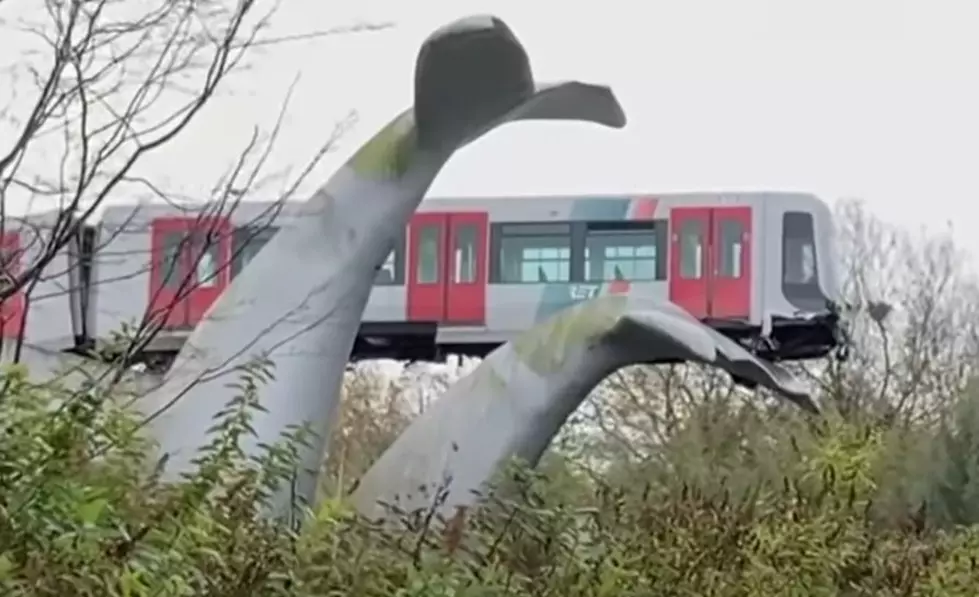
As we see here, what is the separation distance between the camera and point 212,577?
3605 millimetres

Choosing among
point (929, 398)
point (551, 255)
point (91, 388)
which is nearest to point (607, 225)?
point (551, 255)

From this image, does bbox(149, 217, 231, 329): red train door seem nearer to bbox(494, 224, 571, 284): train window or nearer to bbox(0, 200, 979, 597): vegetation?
bbox(0, 200, 979, 597): vegetation

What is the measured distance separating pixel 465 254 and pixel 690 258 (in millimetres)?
2261

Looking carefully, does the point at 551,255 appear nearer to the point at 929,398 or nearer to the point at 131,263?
the point at 929,398

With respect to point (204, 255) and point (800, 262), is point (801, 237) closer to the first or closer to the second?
point (800, 262)

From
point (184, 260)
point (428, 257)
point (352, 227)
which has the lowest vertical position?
point (428, 257)

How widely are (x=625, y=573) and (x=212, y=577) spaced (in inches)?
61.7

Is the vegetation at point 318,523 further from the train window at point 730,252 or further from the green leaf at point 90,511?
the train window at point 730,252

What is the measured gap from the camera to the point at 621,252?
18.7m

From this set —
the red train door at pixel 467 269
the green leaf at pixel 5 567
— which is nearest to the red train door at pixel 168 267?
the green leaf at pixel 5 567

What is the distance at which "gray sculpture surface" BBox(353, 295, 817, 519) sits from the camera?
8766 mm

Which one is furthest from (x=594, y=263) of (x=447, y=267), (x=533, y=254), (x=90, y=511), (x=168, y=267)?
(x=90, y=511)

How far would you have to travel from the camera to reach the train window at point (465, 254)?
61.2ft

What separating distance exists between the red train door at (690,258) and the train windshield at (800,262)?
836 mm
